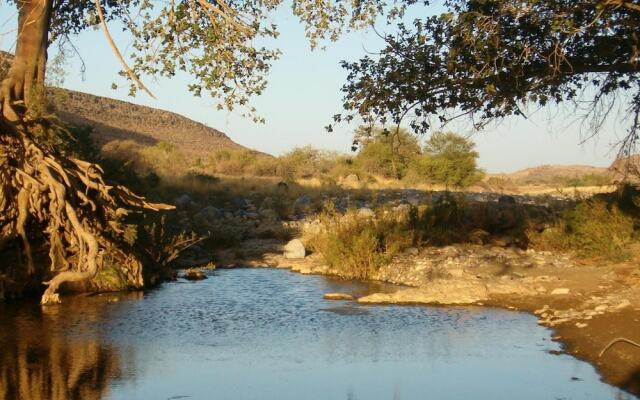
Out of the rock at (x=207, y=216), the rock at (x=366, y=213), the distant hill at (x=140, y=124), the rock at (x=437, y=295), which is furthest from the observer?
the distant hill at (x=140, y=124)

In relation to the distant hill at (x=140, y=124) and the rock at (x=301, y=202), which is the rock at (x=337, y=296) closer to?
the rock at (x=301, y=202)

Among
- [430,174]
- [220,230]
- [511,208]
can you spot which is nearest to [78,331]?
[220,230]

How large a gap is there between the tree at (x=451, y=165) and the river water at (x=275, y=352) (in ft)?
89.6

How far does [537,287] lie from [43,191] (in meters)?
7.49

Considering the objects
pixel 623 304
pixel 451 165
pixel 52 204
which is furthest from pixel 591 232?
pixel 451 165

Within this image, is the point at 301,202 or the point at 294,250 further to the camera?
the point at 301,202

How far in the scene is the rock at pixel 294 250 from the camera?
664 inches

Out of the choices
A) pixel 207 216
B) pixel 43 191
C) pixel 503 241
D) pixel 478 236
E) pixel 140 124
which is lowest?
pixel 503 241

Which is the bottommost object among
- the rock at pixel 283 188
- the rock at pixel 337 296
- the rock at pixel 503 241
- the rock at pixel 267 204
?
the rock at pixel 337 296

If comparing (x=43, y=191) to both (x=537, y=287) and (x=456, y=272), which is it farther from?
(x=537, y=287)

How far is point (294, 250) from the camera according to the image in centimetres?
1695

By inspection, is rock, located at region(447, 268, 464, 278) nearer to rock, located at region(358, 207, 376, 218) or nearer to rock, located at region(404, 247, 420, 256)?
rock, located at region(404, 247, 420, 256)

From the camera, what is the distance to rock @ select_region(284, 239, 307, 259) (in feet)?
55.3

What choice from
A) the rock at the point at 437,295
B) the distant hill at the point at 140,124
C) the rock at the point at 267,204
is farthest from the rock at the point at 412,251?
the distant hill at the point at 140,124
